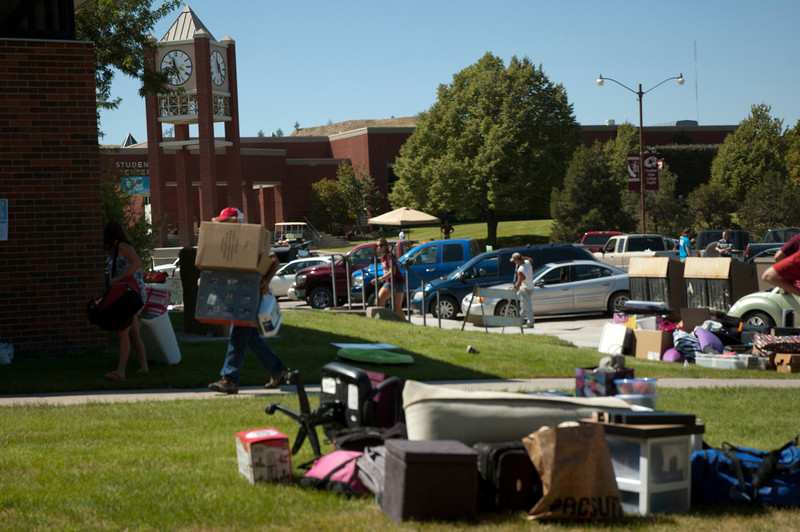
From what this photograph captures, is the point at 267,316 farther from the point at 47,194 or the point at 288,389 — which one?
the point at 47,194

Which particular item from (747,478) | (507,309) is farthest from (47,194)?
(507,309)

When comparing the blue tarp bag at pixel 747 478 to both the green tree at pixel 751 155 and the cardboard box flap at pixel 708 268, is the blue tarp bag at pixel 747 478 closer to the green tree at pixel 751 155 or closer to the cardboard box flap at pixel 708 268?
the cardboard box flap at pixel 708 268

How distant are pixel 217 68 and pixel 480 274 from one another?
35669 mm

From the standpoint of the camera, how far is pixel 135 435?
7.02 metres

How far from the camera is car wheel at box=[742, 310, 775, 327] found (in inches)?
604

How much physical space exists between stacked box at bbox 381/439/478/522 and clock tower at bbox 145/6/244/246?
4595 centimetres

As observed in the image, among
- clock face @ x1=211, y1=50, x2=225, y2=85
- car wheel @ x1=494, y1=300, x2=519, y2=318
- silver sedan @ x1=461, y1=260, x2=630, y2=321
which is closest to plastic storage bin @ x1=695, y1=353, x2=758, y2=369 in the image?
car wheel @ x1=494, y1=300, x2=519, y2=318

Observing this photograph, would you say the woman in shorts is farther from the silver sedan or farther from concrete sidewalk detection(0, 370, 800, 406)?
concrete sidewalk detection(0, 370, 800, 406)

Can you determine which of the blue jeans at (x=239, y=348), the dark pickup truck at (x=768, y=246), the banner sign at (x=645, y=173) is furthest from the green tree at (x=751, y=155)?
the blue jeans at (x=239, y=348)

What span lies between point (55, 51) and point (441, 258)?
48.6 ft

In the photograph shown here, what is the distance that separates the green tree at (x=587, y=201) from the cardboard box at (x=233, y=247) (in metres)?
42.5

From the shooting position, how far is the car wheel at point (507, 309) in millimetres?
19797

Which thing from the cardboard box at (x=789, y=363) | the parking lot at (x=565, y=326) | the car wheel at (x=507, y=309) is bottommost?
the parking lot at (x=565, y=326)

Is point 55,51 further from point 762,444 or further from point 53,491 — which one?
point 762,444
